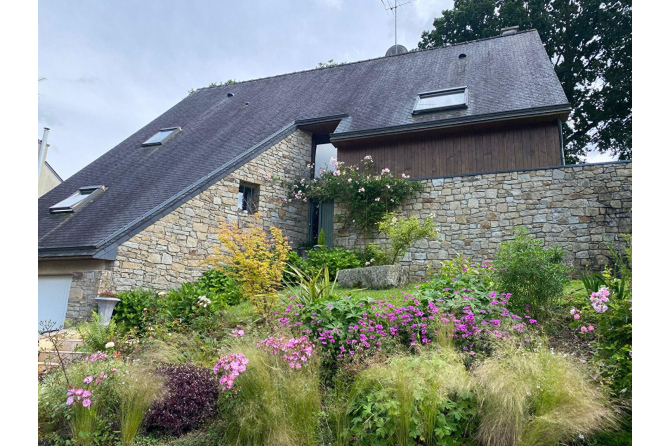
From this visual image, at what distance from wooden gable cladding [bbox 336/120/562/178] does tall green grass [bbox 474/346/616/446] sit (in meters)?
6.84

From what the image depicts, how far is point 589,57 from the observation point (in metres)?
17.3

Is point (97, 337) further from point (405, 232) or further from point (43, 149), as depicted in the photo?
point (43, 149)

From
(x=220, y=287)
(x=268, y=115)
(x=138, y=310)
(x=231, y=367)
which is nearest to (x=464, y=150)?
(x=268, y=115)

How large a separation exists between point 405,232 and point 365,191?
1.93m

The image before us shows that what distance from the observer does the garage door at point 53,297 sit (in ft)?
26.6

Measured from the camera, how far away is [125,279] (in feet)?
26.3

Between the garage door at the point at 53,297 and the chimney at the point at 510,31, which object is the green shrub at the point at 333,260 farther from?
the chimney at the point at 510,31

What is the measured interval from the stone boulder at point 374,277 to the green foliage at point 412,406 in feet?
13.2

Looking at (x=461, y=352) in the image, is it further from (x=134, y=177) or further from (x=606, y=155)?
(x=606, y=155)

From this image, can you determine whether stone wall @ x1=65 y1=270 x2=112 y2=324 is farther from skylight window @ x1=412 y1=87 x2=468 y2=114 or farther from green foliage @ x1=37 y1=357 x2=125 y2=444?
skylight window @ x1=412 y1=87 x2=468 y2=114

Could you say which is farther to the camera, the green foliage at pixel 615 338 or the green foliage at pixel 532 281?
the green foliage at pixel 532 281

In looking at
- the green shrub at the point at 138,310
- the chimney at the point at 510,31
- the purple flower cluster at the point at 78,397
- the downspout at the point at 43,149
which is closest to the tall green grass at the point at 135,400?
the purple flower cluster at the point at 78,397
